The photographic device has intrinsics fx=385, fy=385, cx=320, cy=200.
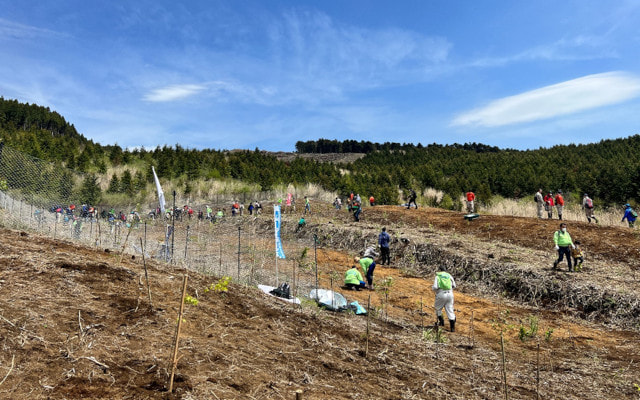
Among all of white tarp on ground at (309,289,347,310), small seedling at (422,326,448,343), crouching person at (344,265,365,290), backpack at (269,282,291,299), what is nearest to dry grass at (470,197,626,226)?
crouching person at (344,265,365,290)

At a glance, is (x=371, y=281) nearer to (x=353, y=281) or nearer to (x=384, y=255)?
(x=353, y=281)

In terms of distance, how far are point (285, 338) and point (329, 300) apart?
3613mm

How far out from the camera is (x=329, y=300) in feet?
29.0

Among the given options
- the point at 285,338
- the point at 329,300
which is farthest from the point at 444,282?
the point at 285,338

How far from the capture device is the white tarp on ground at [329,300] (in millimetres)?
8422

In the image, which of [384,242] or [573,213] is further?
[573,213]

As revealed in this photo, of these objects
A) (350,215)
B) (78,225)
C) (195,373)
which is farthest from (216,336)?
(350,215)

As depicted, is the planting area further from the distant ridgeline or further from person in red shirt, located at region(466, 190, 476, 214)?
the distant ridgeline

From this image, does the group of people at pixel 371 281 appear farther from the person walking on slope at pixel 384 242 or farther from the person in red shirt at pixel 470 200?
the person in red shirt at pixel 470 200

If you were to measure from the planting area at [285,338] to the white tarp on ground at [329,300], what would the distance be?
48 centimetres

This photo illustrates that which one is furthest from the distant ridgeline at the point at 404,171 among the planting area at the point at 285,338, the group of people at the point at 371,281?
the planting area at the point at 285,338

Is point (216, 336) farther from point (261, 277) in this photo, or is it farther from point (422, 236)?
point (422, 236)

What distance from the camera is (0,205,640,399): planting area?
355cm

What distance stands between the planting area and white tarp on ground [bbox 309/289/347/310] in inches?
18.9
